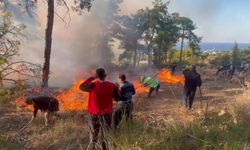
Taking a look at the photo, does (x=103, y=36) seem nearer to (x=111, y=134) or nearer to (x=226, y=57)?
(x=226, y=57)

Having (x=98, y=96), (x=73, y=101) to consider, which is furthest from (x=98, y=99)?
(x=73, y=101)

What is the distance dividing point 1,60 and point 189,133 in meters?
7.29

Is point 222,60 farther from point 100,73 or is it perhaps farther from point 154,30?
point 100,73

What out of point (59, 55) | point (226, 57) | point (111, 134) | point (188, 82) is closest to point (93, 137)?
point (111, 134)

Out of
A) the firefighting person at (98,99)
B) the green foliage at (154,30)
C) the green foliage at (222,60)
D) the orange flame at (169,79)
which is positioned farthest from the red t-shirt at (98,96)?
the green foliage at (222,60)

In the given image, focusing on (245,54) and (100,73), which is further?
(245,54)

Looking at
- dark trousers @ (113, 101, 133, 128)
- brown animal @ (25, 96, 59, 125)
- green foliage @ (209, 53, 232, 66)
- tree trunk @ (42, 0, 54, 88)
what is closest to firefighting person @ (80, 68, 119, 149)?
dark trousers @ (113, 101, 133, 128)

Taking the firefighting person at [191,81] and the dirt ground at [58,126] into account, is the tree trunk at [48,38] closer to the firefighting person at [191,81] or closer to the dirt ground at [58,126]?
the dirt ground at [58,126]

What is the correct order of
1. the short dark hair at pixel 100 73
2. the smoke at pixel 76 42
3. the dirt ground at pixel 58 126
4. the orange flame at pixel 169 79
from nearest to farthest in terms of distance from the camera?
1. the short dark hair at pixel 100 73
2. the dirt ground at pixel 58 126
3. the orange flame at pixel 169 79
4. the smoke at pixel 76 42

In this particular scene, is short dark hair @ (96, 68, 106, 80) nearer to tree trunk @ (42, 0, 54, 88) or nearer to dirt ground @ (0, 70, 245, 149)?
dirt ground @ (0, 70, 245, 149)

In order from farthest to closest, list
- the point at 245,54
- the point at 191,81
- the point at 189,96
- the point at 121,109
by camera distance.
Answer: the point at 245,54 → the point at 189,96 → the point at 191,81 → the point at 121,109

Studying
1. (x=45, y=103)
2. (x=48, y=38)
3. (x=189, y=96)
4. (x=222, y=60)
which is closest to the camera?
(x=45, y=103)

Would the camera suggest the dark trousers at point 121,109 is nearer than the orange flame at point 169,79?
Yes

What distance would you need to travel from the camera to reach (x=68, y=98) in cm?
1745
